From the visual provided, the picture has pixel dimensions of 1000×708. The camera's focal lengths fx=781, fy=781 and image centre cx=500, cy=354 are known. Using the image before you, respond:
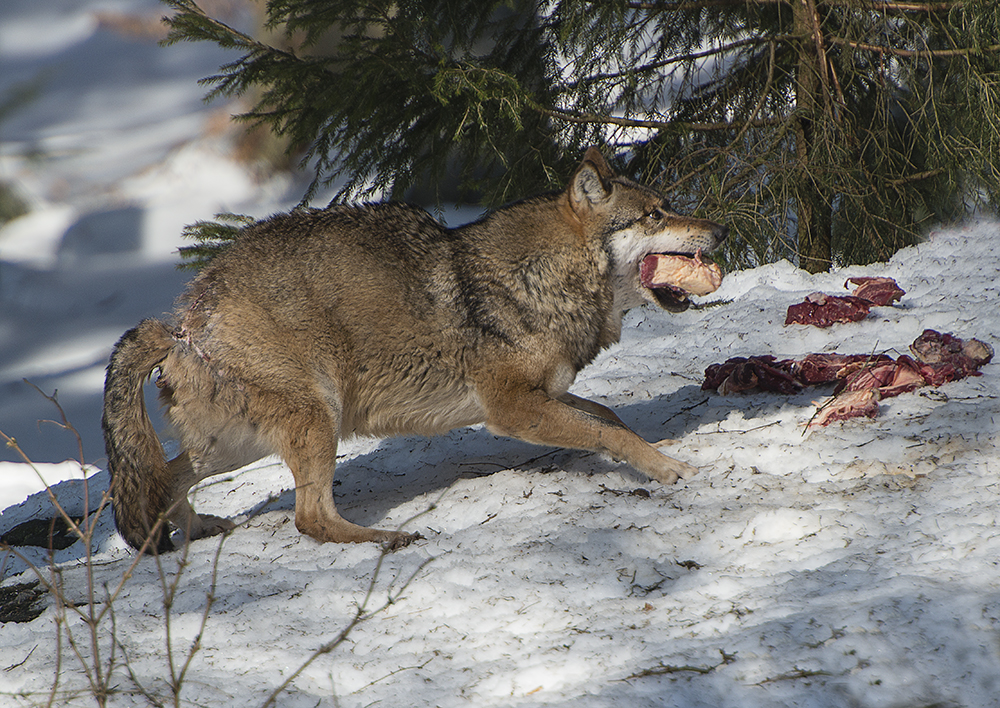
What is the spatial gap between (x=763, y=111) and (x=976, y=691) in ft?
20.7

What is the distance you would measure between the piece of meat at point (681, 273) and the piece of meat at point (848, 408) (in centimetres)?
80

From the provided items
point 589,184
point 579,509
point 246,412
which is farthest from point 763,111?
point 246,412

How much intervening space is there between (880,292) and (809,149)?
1931 millimetres

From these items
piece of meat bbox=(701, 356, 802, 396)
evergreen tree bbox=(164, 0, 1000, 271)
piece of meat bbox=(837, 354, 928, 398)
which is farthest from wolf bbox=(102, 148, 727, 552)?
evergreen tree bbox=(164, 0, 1000, 271)

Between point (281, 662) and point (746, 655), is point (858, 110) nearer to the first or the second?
point (746, 655)

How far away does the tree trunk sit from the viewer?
6504mm

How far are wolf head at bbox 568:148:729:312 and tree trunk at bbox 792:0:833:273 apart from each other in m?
2.82

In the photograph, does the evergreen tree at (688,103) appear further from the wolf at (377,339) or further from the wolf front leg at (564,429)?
the wolf front leg at (564,429)

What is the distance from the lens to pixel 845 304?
5.25 m

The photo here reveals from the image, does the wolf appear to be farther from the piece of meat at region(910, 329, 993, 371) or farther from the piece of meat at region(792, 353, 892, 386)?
the piece of meat at region(910, 329, 993, 371)

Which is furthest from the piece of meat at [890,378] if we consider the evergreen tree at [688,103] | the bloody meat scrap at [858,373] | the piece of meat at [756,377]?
the evergreen tree at [688,103]

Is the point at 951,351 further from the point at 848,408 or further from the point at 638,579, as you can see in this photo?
the point at 638,579

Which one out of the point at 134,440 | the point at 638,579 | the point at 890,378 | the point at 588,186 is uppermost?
the point at 588,186

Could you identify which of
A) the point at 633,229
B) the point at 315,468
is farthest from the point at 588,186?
the point at 315,468
